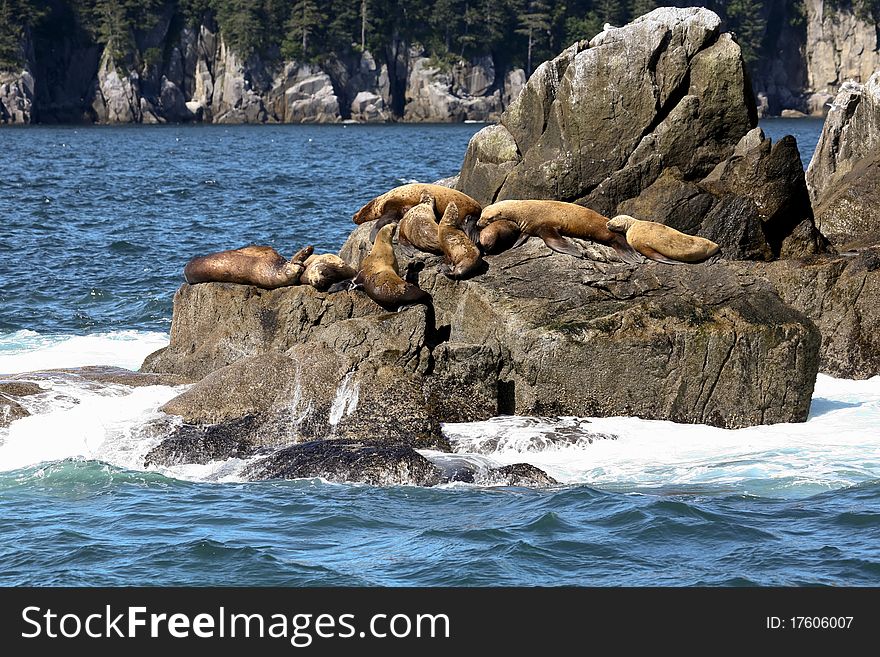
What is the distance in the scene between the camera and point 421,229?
1438 centimetres

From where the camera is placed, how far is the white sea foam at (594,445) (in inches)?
433

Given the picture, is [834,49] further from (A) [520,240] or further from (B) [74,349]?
(A) [520,240]

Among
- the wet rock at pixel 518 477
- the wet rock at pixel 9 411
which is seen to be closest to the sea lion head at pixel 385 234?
the wet rock at pixel 518 477

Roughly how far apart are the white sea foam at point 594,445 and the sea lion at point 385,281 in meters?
1.53

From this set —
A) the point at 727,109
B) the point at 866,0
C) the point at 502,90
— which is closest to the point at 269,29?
the point at 502,90

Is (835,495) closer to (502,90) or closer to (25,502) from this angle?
(25,502)

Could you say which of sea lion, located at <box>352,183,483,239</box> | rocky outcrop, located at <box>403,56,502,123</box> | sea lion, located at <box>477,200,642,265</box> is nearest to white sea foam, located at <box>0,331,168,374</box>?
sea lion, located at <box>352,183,483,239</box>

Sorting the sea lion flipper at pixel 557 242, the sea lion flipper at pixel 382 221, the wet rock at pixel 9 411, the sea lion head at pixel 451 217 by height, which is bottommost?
the wet rock at pixel 9 411

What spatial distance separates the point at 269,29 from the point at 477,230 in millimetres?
112335

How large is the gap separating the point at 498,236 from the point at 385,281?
160 centimetres

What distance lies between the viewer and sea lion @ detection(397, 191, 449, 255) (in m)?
14.3

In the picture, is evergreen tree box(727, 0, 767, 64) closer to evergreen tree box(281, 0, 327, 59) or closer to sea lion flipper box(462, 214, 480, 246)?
evergreen tree box(281, 0, 327, 59)

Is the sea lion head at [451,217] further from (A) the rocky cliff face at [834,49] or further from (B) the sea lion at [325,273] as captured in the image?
(A) the rocky cliff face at [834,49]
